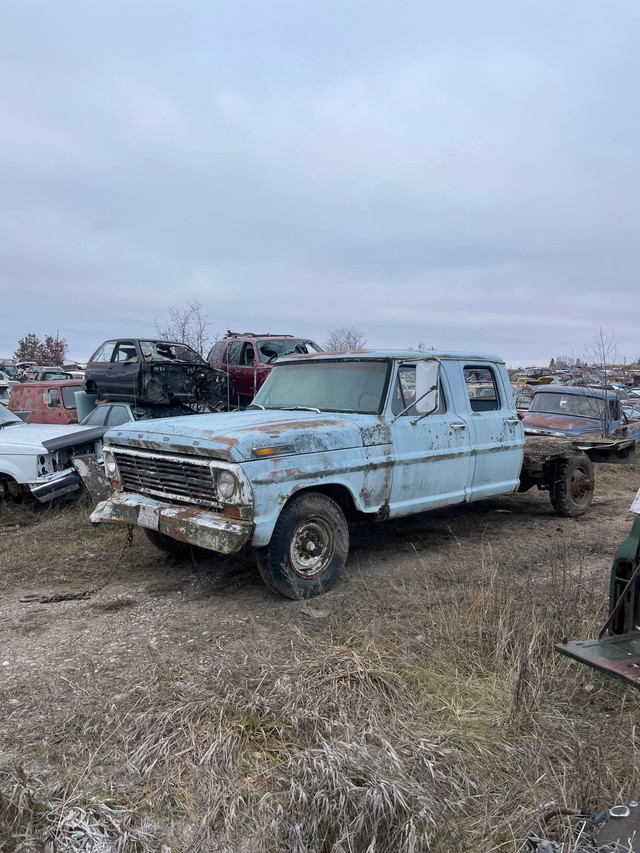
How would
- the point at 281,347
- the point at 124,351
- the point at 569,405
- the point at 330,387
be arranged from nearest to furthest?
the point at 330,387, the point at 124,351, the point at 569,405, the point at 281,347

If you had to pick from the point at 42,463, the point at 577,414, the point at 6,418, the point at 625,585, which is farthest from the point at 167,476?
the point at 577,414

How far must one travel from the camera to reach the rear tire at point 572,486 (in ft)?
26.0

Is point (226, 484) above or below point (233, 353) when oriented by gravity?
below

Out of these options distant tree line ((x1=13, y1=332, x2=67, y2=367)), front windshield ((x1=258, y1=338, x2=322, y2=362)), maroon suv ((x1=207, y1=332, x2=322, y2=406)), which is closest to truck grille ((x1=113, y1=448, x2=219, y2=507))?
maroon suv ((x1=207, y1=332, x2=322, y2=406))

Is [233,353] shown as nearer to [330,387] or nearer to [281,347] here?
[281,347]

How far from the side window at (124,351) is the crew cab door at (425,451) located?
7661mm

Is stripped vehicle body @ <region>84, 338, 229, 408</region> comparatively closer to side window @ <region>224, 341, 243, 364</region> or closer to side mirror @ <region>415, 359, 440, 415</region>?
side window @ <region>224, 341, 243, 364</region>

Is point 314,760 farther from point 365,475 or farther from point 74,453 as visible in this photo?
point 74,453

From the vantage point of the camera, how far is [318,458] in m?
5.08

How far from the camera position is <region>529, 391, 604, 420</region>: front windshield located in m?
12.8

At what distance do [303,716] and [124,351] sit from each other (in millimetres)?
10495

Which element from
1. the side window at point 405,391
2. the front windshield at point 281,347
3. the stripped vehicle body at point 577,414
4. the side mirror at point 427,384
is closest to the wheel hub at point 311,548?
the side window at point 405,391

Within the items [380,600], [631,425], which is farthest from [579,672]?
[631,425]

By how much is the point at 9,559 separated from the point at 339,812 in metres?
4.86
